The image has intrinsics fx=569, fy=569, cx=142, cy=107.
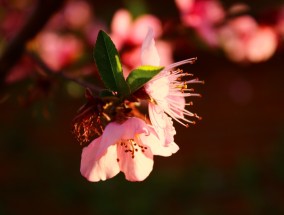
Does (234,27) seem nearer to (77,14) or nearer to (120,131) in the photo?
(77,14)

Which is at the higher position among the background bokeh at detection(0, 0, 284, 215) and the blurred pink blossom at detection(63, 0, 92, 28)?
the blurred pink blossom at detection(63, 0, 92, 28)

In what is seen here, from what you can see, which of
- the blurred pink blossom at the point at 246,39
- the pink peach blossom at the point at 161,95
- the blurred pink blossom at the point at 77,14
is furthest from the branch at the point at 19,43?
the blurred pink blossom at the point at 77,14

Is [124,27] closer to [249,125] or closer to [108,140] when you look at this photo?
[108,140]

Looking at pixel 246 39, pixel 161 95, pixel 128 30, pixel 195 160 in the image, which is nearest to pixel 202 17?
pixel 128 30

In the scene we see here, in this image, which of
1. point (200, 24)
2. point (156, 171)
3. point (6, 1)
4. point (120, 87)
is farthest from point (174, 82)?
point (156, 171)

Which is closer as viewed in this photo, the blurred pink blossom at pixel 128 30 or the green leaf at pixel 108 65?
the green leaf at pixel 108 65

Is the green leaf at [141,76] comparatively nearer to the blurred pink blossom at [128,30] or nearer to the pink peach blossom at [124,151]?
the pink peach blossom at [124,151]

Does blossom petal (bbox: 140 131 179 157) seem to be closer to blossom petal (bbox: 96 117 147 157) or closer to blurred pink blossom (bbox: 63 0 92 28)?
blossom petal (bbox: 96 117 147 157)

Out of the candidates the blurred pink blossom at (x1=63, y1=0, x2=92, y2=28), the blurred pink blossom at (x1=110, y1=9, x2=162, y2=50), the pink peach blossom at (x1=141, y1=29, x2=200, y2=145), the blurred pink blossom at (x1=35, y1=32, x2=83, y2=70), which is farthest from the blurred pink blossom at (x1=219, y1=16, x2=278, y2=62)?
the pink peach blossom at (x1=141, y1=29, x2=200, y2=145)

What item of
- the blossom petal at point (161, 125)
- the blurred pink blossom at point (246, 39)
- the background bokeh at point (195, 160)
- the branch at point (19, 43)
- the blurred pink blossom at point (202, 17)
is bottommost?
the background bokeh at point (195, 160)
